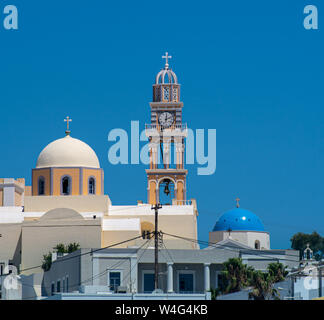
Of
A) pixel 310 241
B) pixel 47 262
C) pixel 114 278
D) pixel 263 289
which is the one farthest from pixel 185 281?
pixel 310 241

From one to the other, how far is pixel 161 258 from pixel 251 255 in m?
5.42

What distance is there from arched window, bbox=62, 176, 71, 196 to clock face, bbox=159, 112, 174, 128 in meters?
10.7

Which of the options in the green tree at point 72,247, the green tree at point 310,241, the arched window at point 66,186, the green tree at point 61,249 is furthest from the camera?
the green tree at point 310,241

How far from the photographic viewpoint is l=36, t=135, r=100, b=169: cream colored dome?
62469mm

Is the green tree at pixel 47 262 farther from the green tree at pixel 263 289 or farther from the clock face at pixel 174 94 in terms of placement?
the clock face at pixel 174 94

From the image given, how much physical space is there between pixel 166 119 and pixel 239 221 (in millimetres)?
9398

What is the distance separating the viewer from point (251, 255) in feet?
183

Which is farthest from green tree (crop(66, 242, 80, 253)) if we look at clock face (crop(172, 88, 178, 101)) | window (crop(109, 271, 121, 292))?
clock face (crop(172, 88, 178, 101))

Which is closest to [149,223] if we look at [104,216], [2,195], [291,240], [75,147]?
[104,216]

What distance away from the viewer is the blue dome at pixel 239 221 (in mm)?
68438

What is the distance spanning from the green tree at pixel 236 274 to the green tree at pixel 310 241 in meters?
46.6

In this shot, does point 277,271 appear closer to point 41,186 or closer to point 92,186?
point 92,186

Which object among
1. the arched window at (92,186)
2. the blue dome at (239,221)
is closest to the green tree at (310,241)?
the blue dome at (239,221)
